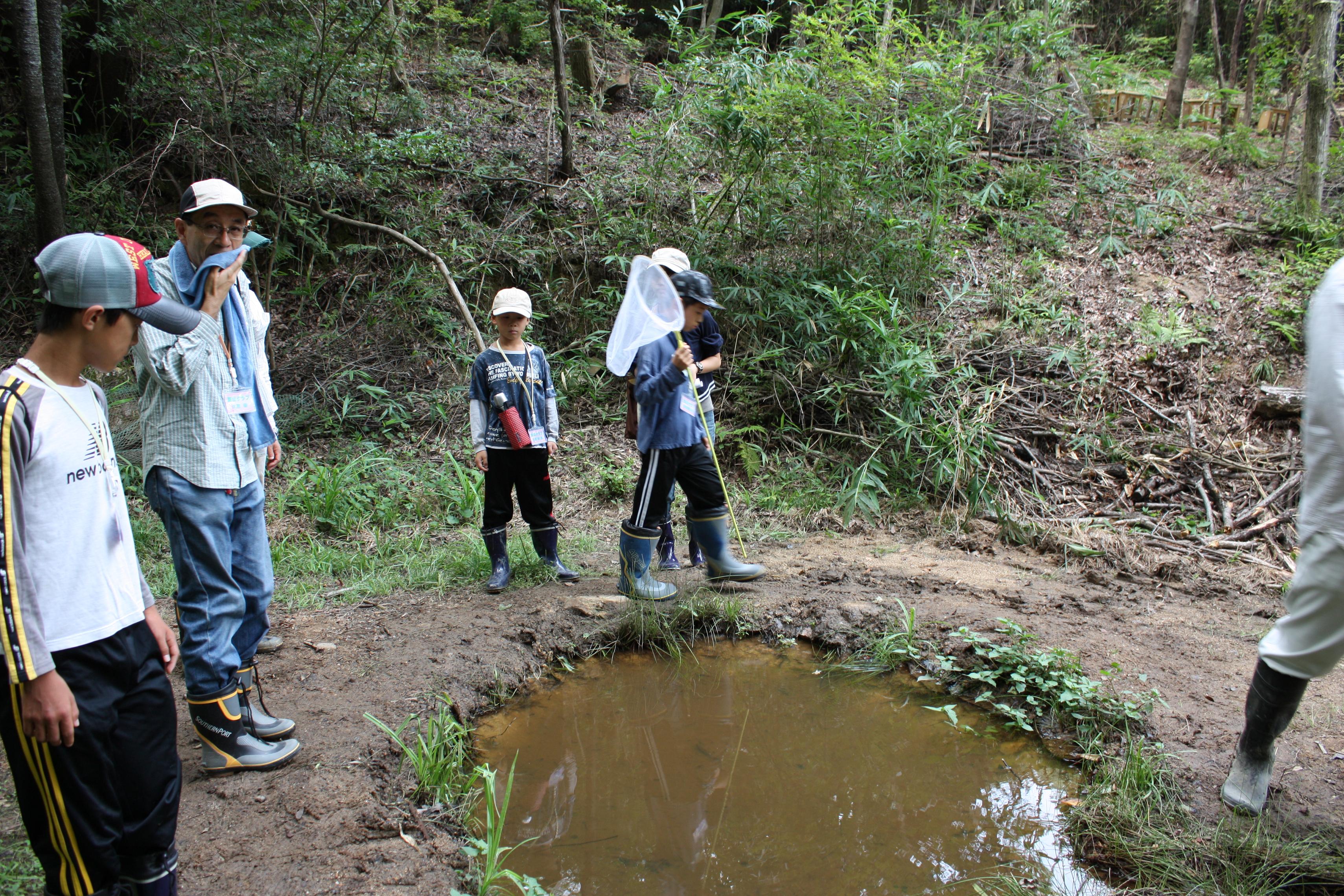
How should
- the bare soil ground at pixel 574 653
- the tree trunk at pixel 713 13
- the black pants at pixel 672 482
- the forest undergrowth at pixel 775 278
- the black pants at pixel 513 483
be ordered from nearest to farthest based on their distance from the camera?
the bare soil ground at pixel 574 653, the black pants at pixel 672 482, the black pants at pixel 513 483, the forest undergrowth at pixel 775 278, the tree trunk at pixel 713 13

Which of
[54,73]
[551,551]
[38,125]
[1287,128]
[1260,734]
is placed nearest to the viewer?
[1260,734]

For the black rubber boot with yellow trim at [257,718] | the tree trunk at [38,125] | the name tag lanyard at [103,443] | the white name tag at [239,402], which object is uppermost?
the tree trunk at [38,125]

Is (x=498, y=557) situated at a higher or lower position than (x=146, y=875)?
lower

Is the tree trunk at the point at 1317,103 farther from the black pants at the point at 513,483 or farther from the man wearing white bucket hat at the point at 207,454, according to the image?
the man wearing white bucket hat at the point at 207,454

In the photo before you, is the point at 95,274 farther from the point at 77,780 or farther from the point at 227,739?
the point at 227,739

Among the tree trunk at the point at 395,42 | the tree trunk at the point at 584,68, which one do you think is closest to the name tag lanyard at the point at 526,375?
the tree trunk at the point at 395,42

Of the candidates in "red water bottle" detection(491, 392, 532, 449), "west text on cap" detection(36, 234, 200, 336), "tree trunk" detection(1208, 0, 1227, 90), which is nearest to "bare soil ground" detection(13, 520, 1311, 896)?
"red water bottle" detection(491, 392, 532, 449)

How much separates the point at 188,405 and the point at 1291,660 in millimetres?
3428

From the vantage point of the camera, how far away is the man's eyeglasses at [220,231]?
8.39 feet

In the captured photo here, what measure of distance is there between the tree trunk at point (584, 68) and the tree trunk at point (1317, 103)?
26.8 ft

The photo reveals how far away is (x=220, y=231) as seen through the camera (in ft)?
8.46

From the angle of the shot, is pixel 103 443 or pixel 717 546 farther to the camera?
pixel 717 546

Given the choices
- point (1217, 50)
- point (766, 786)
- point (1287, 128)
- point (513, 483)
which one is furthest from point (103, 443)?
point (1217, 50)

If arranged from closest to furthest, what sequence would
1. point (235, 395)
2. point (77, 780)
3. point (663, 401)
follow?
1. point (77, 780)
2. point (235, 395)
3. point (663, 401)
